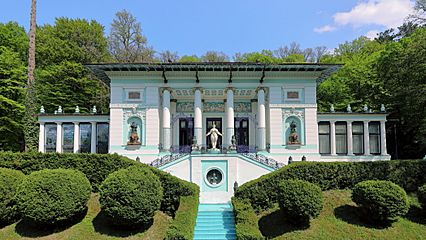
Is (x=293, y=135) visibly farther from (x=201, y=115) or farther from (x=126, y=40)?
(x=126, y=40)

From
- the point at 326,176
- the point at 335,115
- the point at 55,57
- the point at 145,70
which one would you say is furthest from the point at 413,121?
the point at 55,57

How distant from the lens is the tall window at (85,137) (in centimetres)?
2866

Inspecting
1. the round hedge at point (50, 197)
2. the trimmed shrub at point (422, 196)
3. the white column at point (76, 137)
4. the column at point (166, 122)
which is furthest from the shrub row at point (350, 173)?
the white column at point (76, 137)

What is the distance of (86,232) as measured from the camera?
13375mm

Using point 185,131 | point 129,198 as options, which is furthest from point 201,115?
point 129,198

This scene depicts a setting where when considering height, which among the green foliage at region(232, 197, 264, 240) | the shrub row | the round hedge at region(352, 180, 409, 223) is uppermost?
the shrub row

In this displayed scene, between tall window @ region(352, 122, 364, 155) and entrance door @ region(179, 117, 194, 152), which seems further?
entrance door @ region(179, 117, 194, 152)

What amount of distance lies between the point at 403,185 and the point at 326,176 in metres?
3.53

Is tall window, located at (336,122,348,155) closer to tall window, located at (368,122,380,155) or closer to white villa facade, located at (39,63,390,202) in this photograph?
white villa facade, located at (39,63,390,202)

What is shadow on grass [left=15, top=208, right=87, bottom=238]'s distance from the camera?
13352 mm

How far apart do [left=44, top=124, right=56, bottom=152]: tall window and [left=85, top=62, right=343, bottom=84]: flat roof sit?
251 inches

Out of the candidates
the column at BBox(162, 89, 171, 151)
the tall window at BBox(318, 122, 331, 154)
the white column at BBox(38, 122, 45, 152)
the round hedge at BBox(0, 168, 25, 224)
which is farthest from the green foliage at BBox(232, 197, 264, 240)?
the white column at BBox(38, 122, 45, 152)

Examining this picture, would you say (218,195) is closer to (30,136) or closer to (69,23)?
(30,136)

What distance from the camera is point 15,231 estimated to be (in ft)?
44.5
